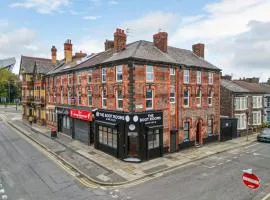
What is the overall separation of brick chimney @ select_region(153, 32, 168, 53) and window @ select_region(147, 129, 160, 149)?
29.5 ft

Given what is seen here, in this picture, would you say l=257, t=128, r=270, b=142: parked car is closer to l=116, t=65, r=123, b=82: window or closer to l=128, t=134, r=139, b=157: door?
l=128, t=134, r=139, b=157: door

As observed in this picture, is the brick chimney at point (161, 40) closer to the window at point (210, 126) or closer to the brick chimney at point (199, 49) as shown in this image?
the brick chimney at point (199, 49)

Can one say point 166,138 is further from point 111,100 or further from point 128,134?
point 111,100

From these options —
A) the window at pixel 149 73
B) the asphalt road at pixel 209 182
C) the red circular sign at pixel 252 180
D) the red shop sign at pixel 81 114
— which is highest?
the window at pixel 149 73

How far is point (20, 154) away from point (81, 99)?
884 centimetres

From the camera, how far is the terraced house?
1952 cm

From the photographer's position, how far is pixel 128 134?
1933 centimetres

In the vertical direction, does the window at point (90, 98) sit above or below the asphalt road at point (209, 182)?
above

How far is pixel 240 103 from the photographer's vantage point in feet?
106

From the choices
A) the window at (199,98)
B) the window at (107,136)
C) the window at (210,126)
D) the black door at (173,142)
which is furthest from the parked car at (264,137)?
the window at (107,136)

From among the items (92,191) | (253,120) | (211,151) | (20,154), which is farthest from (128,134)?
(253,120)

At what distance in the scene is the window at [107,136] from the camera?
2078 centimetres

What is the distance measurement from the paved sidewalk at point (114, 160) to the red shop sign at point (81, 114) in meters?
3.04

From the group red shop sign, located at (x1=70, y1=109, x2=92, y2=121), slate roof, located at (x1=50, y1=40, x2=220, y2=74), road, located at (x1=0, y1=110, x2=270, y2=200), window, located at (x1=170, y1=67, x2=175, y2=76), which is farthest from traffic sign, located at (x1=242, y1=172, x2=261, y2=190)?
red shop sign, located at (x1=70, y1=109, x2=92, y2=121)
